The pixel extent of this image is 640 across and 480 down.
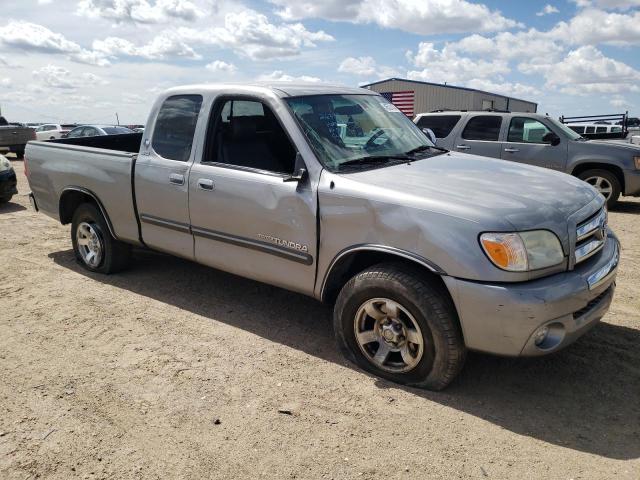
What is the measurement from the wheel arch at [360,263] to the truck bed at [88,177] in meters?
2.12

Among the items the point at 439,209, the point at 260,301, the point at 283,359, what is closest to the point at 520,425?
the point at 439,209

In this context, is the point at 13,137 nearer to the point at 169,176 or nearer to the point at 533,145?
the point at 533,145

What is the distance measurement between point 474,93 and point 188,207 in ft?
118

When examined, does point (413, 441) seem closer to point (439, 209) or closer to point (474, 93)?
point (439, 209)

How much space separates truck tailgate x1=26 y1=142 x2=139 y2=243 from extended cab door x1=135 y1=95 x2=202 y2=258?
186 mm

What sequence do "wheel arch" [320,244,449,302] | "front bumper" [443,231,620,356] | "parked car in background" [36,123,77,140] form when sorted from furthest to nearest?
"parked car in background" [36,123,77,140], "wheel arch" [320,244,449,302], "front bumper" [443,231,620,356]

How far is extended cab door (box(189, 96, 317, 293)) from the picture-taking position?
12.3 feet

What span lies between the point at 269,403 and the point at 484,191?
1818 millimetres

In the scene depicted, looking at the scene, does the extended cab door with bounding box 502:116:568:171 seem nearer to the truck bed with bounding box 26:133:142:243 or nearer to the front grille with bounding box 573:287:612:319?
the front grille with bounding box 573:287:612:319

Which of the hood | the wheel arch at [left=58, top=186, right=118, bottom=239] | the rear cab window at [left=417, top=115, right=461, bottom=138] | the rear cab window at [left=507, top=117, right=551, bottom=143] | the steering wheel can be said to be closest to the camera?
the hood

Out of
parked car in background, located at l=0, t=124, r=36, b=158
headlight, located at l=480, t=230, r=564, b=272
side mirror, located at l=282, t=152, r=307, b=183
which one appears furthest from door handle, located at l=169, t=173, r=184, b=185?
parked car in background, located at l=0, t=124, r=36, b=158

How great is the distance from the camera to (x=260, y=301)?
4.92 metres

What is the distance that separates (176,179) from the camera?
4402 millimetres

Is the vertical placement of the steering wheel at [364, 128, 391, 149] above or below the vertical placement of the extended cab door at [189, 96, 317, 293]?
above
